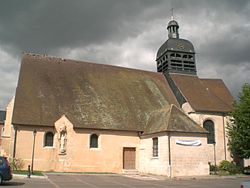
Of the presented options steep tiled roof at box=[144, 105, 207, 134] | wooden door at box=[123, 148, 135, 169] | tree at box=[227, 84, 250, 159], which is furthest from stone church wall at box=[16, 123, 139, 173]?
tree at box=[227, 84, 250, 159]

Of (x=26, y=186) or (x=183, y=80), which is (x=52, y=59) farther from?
(x=26, y=186)

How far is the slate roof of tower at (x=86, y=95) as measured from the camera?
23.6m

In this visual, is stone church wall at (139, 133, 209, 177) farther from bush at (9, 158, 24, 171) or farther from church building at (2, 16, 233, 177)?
bush at (9, 158, 24, 171)

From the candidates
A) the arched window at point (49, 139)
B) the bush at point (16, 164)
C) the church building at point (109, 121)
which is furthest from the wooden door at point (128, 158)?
the bush at point (16, 164)

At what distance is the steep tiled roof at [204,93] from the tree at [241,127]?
1.90 meters

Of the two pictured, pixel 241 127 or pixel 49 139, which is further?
pixel 241 127

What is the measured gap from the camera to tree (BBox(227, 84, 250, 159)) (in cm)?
2492

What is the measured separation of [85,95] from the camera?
86.0 ft

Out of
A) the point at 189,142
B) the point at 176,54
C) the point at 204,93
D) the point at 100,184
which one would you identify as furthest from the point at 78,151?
the point at 176,54

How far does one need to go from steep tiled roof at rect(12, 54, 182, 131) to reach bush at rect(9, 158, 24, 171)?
8.69ft

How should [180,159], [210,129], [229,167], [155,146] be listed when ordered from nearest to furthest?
[180,159] < [155,146] < [229,167] < [210,129]

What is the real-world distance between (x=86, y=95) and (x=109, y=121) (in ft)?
10.8

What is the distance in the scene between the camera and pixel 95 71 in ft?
96.9

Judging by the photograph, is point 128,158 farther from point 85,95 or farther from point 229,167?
point 229,167
